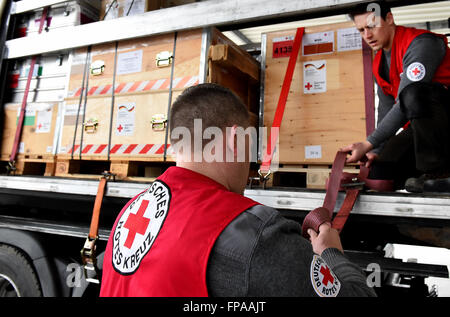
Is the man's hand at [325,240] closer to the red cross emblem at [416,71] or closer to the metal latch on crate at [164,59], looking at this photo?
the red cross emblem at [416,71]

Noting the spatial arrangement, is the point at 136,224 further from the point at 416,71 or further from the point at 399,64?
the point at 399,64

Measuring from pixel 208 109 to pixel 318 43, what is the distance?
1.73m

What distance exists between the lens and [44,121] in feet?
10.5

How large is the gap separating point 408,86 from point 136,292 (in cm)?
172

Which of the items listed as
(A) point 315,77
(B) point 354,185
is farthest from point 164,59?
(B) point 354,185

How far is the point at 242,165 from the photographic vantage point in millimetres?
1272

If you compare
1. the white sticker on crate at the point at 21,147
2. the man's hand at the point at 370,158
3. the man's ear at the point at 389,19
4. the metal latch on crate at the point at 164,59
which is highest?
the man's ear at the point at 389,19

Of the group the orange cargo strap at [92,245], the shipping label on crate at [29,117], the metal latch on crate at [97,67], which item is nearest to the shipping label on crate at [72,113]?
the metal latch on crate at [97,67]

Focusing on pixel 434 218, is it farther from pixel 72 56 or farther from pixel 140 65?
pixel 72 56

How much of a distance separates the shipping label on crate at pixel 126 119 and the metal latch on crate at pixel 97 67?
473 mm

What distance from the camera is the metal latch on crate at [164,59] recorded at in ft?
8.57

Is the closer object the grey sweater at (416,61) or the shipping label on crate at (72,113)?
the grey sweater at (416,61)

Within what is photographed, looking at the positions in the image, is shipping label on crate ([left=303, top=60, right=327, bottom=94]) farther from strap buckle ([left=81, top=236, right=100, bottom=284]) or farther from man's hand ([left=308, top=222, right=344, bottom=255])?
strap buckle ([left=81, top=236, right=100, bottom=284])

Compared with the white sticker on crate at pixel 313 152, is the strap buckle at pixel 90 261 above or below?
below
